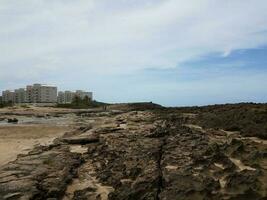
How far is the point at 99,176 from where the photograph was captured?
1117 cm

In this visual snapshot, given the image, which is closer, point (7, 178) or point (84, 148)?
point (7, 178)

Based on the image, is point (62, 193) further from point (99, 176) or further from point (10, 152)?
point (10, 152)

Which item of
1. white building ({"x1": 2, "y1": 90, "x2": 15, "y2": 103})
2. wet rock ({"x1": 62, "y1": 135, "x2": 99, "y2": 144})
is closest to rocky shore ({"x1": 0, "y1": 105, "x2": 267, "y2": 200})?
wet rock ({"x1": 62, "y1": 135, "x2": 99, "y2": 144})

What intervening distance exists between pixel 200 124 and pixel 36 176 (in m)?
10.4

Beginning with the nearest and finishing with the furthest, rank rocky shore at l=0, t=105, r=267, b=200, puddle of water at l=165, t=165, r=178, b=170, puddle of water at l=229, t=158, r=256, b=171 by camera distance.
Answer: rocky shore at l=0, t=105, r=267, b=200, puddle of water at l=229, t=158, r=256, b=171, puddle of water at l=165, t=165, r=178, b=170

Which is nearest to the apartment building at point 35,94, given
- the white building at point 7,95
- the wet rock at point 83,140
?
the white building at point 7,95

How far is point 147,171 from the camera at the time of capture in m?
10.7

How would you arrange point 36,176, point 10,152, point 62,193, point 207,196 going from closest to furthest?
point 207,196 < point 62,193 < point 36,176 < point 10,152

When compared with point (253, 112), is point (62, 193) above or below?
below

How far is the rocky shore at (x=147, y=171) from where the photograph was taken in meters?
9.48

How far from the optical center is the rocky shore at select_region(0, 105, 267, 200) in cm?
948

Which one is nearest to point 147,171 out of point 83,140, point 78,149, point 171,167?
point 171,167

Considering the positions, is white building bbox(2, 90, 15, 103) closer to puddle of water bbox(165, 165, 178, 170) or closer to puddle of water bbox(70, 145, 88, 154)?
puddle of water bbox(70, 145, 88, 154)

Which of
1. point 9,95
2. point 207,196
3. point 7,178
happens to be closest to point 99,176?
point 7,178
